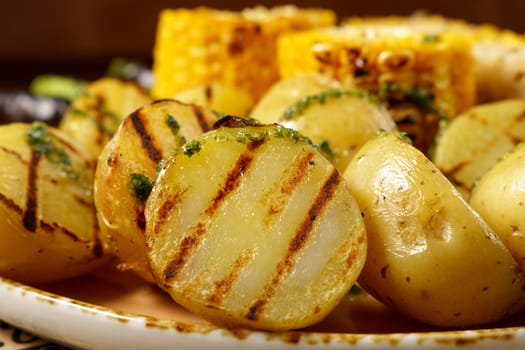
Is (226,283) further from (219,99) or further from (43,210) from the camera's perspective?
(219,99)

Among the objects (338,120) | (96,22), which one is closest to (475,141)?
(338,120)

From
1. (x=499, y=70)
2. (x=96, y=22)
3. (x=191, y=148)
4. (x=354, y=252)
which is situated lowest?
(x=96, y=22)

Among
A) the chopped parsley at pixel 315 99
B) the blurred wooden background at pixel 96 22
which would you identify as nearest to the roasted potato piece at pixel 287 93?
the chopped parsley at pixel 315 99

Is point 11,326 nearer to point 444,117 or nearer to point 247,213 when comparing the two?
point 247,213

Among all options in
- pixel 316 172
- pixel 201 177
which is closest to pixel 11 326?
pixel 201 177

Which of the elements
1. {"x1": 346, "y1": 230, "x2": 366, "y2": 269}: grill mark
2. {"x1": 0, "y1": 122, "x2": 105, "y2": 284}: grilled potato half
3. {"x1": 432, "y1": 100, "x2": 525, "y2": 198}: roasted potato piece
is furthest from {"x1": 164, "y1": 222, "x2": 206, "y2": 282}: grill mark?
{"x1": 432, "y1": 100, "x2": 525, "y2": 198}: roasted potato piece

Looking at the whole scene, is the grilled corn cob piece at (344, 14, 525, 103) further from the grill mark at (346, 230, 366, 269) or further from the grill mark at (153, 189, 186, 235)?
the grill mark at (153, 189, 186, 235)
